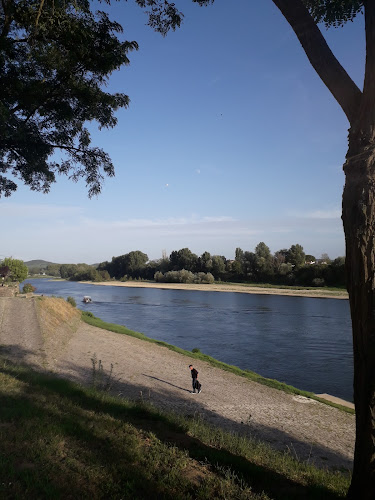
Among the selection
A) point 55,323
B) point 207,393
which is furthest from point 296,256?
point 207,393

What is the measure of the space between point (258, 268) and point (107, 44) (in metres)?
79.9

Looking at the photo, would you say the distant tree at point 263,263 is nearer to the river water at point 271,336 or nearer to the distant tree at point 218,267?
the distant tree at point 218,267

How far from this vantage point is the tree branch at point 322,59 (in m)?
3.67

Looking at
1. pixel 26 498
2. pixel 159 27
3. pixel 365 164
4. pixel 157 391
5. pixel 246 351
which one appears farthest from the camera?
pixel 246 351

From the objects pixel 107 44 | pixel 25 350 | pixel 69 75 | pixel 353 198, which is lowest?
pixel 25 350

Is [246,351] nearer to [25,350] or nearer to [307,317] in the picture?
[25,350]

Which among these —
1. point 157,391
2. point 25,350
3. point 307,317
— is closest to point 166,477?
point 157,391

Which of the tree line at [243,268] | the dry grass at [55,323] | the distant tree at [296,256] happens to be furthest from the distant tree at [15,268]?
the distant tree at [296,256]

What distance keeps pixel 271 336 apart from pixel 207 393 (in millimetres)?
15121

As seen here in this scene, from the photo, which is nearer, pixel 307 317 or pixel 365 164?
pixel 365 164

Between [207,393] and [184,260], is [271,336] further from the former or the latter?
[184,260]

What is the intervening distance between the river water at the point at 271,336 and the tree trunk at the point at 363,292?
14.0m

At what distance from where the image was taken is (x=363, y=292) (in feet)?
11.5

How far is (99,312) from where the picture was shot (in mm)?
43812
